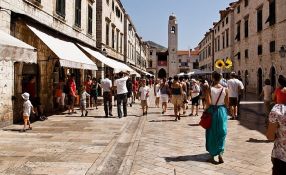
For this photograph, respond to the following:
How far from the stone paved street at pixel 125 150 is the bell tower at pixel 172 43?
220ft

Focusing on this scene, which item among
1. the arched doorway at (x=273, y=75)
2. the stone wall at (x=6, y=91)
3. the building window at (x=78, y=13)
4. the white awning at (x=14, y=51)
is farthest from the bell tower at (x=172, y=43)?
the white awning at (x=14, y=51)

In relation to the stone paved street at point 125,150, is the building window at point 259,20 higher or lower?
higher

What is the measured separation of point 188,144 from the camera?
7688 millimetres

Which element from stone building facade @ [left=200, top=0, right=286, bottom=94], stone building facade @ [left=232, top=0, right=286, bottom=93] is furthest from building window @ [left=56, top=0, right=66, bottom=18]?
stone building facade @ [left=232, top=0, right=286, bottom=93]

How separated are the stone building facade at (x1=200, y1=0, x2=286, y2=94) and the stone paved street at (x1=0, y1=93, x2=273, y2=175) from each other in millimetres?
13045

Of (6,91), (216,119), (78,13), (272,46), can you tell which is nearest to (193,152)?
(216,119)

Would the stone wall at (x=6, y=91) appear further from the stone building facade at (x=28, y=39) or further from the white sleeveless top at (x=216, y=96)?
the white sleeveless top at (x=216, y=96)

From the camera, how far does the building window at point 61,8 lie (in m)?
14.8

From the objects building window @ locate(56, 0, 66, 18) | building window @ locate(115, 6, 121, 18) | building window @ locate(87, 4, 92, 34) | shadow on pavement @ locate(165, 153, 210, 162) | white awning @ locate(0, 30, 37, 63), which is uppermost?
building window @ locate(115, 6, 121, 18)

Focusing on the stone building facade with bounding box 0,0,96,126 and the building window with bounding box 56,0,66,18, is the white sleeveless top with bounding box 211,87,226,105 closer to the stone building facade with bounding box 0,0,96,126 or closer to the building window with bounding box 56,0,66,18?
the stone building facade with bounding box 0,0,96,126

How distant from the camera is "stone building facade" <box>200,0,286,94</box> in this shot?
22719mm

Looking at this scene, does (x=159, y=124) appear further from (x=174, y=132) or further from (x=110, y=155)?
(x=110, y=155)

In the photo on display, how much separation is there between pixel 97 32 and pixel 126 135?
1607cm

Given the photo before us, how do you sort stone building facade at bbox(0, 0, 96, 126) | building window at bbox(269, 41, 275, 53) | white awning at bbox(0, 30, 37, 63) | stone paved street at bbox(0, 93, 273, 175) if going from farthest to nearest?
building window at bbox(269, 41, 275, 53)
stone building facade at bbox(0, 0, 96, 126)
white awning at bbox(0, 30, 37, 63)
stone paved street at bbox(0, 93, 273, 175)
